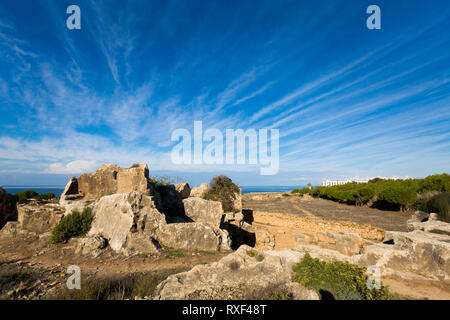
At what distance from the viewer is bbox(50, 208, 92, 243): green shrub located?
28.3 feet

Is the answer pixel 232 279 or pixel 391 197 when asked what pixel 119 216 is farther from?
pixel 391 197

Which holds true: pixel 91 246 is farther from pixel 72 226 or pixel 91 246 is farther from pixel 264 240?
pixel 264 240

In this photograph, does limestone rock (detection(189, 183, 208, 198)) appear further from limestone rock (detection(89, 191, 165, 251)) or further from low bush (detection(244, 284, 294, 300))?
low bush (detection(244, 284, 294, 300))

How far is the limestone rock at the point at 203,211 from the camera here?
1275 cm

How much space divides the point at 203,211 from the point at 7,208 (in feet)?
41.1

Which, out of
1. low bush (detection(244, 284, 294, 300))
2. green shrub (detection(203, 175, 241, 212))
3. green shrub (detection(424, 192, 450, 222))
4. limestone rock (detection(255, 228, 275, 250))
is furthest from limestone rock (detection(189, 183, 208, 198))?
green shrub (detection(424, 192, 450, 222))

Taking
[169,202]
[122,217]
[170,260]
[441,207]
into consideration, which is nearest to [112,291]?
[170,260]

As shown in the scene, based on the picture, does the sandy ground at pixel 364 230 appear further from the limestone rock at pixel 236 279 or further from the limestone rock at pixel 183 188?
the limestone rock at pixel 183 188

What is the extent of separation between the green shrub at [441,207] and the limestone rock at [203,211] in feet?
50.7

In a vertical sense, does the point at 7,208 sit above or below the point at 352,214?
above

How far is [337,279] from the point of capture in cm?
450
